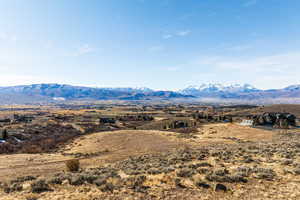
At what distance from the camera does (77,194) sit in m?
9.95

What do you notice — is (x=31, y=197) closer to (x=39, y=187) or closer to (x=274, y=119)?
(x=39, y=187)

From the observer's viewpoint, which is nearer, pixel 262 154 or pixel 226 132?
pixel 262 154

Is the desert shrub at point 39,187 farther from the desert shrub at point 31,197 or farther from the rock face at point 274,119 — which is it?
the rock face at point 274,119

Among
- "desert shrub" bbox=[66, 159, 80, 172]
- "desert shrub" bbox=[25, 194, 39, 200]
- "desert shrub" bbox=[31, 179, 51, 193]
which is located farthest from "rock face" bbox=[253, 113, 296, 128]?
"desert shrub" bbox=[25, 194, 39, 200]

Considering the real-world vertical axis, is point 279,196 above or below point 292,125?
above

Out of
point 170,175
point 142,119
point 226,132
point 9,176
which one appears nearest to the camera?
point 170,175

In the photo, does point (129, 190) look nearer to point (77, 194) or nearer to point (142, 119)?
point (77, 194)

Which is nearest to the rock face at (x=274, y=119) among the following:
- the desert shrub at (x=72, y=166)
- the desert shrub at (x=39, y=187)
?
the desert shrub at (x=72, y=166)

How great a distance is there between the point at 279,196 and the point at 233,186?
208 centimetres

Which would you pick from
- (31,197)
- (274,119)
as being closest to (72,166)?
(31,197)

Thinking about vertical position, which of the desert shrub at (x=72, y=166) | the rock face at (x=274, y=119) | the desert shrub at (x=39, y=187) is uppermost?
the desert shrub at (x=39, y=187)

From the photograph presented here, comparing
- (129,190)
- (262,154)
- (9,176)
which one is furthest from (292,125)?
(9,176)

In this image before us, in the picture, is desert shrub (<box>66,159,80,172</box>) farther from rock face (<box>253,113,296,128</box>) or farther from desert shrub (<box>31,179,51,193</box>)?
rock face (<box>253,113,296,128</box>)

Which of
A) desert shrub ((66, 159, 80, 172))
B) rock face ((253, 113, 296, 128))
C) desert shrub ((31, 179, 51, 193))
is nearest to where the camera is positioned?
desert shrub ((31, 179, 51, 193))
